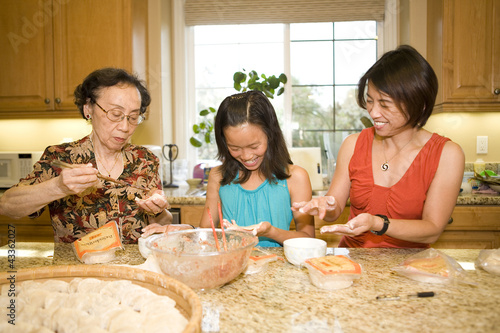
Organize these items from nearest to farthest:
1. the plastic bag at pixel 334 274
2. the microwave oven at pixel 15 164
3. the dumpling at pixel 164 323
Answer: the dumpling at pixel 164 323 → the plastic bag at pixel 334 274 → the microwave oven at pixel 15 164

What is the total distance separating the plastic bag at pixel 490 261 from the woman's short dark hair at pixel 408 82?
1.73 feet

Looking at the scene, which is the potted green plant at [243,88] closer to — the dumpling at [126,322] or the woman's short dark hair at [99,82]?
the woman's short dark hair at [99,82]

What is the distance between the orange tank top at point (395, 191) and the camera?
4.65ft

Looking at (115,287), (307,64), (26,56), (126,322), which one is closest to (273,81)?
(307,64)

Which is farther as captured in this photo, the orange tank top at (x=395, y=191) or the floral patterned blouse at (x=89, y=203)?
the floral patterned blouse at (x=89, y=203)

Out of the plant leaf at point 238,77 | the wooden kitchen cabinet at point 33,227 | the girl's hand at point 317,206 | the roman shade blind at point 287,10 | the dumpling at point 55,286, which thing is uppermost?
the roman shade blind at point 287,10

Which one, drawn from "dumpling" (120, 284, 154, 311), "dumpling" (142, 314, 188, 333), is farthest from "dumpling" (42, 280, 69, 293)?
"dumpling" (142, 314, 188, 333)

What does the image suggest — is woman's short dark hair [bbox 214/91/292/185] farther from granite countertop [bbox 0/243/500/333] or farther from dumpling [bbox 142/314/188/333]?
dumpling [bbox 142/314/188/333]

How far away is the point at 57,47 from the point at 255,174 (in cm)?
217

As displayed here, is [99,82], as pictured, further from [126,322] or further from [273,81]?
[273,81]

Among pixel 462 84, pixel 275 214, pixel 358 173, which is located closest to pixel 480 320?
pixel 358 173

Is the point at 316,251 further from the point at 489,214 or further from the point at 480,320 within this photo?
the point at 489,214

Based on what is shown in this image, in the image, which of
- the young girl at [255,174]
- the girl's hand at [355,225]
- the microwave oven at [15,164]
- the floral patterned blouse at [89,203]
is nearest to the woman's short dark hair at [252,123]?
the young girl at [255,174]

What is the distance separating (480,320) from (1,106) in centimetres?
343
